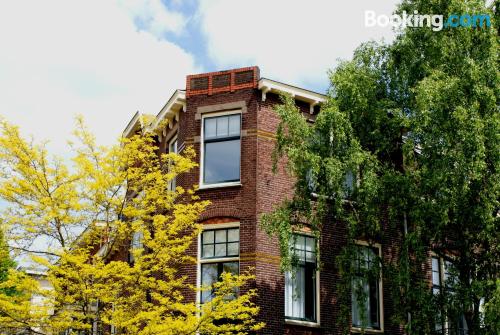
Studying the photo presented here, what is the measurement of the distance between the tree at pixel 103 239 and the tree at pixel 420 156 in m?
2.80

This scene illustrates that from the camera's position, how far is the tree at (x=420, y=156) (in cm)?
1755

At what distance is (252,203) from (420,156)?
18.7 feet

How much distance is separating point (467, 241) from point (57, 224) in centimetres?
1106

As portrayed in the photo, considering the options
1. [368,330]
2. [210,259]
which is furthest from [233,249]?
Result: [368,330]

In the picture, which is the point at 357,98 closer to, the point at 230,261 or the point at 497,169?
the point at 497,169

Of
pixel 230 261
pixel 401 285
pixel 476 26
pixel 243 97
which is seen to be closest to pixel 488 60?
pixel 476 26

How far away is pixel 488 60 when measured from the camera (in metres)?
18.4

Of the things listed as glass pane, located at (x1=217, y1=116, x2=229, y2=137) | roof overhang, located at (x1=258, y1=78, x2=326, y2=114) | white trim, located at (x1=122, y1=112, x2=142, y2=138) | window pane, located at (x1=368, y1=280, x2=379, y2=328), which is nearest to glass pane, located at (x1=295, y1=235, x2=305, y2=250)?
window pane, located at (x1=368, y1=280, x2=379, y2=328)

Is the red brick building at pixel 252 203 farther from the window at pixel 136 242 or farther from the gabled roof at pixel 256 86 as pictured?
the window at pixel 136 242

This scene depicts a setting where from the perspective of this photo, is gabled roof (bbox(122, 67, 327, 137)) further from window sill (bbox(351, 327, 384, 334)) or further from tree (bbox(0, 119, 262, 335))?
window sill (bbox(351, 327, 384, 334))

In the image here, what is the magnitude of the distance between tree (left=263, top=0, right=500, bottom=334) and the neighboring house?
1.75 m

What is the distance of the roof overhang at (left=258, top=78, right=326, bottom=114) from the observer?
22484 millimetres

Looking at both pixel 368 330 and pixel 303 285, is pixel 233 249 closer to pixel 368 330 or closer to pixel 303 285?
pixel 303 285

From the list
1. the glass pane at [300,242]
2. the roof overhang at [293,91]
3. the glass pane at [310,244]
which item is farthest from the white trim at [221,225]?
the roof overhang at [293,91]
